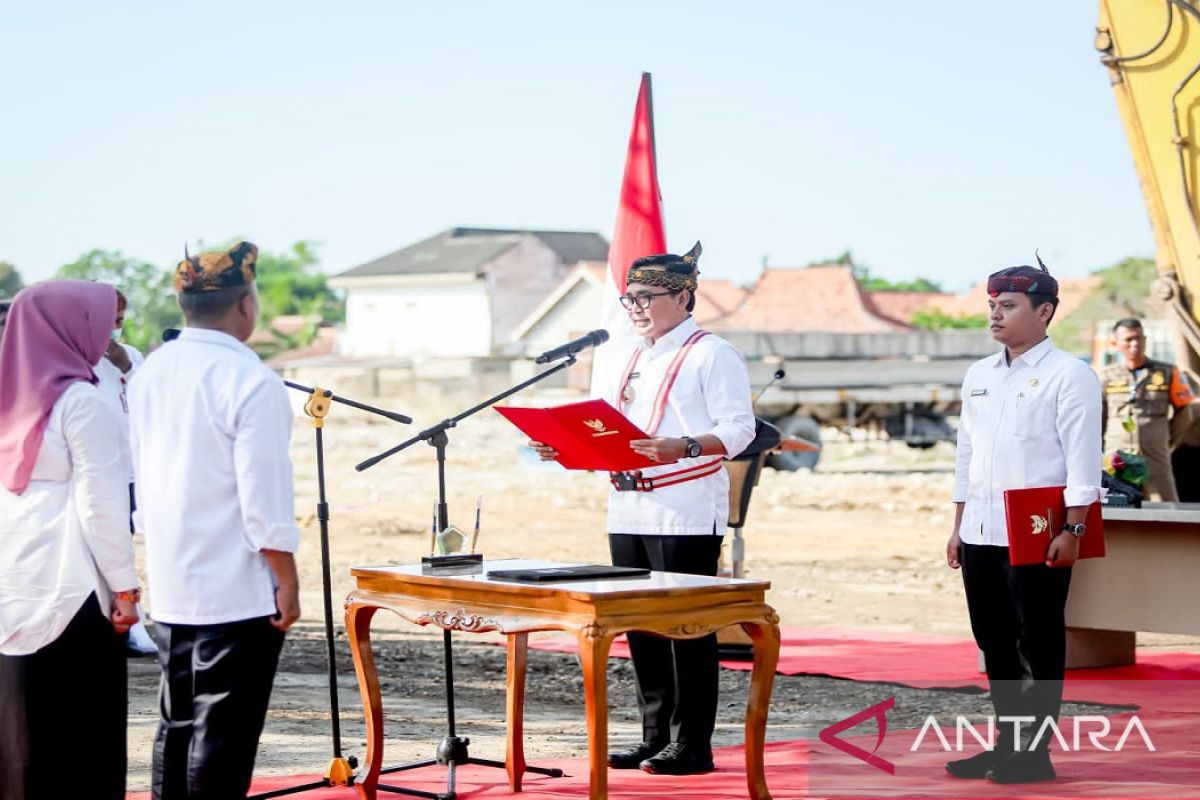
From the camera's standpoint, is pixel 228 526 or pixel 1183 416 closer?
pixel 228 526

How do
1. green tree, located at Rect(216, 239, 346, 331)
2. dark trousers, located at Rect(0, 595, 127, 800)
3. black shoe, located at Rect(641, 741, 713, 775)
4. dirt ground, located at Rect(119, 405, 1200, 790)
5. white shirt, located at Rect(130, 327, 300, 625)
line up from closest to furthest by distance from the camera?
white shirt, located at Rect(130, 327, 300, 625) < dark trousers, located at Rect(0, 595, 127, 800) < black shoe, located at Rect(641, 741, 713, 775) < dirt ground, located at Rect(119, 405, 1200, 790) < green tree, located at Rect(216, 239, 346, 331)

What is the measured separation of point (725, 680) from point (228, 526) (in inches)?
197

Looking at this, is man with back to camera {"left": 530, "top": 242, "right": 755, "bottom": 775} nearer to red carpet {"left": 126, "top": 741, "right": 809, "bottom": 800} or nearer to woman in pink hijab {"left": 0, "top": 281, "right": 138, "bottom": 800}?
red carpet {"left": 126, "top": 741, "right": 809, "bottom": 800}

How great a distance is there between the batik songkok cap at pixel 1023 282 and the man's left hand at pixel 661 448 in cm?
119

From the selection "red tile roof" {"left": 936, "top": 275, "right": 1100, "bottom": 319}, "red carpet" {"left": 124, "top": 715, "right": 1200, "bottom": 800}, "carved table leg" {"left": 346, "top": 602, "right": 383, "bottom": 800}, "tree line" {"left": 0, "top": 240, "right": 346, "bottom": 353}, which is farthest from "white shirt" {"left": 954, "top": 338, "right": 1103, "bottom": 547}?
"red tile roof" {"left": 936, "top": 275, "right": 1100, "bottom": 319}

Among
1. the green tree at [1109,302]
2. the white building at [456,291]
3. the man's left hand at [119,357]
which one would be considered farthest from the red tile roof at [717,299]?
the man's left hand at [119,357]

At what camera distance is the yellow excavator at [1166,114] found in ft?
31.1

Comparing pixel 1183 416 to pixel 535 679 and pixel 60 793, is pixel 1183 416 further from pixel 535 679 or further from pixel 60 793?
pixel 60 793

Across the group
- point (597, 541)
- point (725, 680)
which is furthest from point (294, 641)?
point (597, 541)

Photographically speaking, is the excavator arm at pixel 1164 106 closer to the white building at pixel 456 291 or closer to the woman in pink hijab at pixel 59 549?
the woman in pink hijab at pixel 59 549

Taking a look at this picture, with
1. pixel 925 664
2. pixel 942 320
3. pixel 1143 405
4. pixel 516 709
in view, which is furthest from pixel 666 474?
pixel 942 320

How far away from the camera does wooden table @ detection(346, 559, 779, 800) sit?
477cm

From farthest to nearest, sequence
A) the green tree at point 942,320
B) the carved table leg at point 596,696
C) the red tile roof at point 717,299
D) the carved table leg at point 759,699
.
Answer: the green tree at point 942,320
the red tile roof at point 717,299
the carved table leg at point 759,699
the carved table leg at point 596,696

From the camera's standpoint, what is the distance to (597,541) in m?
17.5
